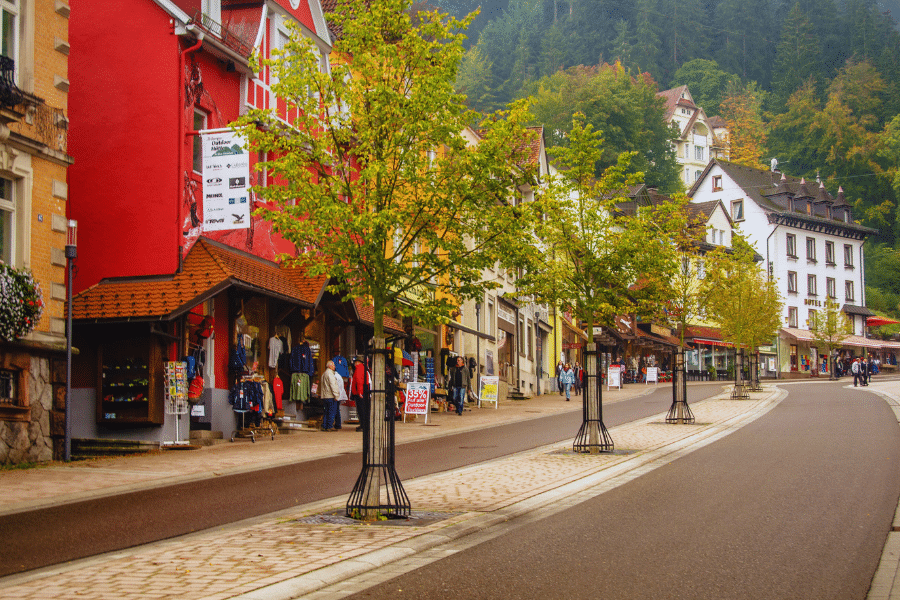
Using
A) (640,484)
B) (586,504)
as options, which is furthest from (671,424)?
(586,504)

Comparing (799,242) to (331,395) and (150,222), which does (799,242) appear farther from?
(150,222)

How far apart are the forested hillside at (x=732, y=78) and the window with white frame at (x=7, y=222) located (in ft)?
201

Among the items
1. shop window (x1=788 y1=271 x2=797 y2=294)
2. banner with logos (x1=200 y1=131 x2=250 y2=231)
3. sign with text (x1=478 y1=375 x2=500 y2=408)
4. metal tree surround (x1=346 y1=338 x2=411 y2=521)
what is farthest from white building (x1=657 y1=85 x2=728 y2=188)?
metal tree surround (x1=346 y1=338 x2=411 y2=521)

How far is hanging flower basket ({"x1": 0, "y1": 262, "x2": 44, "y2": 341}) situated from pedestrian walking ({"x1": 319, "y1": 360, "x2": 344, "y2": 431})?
26.9 feet

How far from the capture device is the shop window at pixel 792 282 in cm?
8175

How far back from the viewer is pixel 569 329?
194ft

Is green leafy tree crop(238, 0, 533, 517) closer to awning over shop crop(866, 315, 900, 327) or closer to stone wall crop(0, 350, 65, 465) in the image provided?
stone wall crop(0, 350, 65, 465)

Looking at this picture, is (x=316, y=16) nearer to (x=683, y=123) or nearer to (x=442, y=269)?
(x=442, y=269)

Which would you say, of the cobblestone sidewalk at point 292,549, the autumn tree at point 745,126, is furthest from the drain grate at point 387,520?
the autumn tree at point 745,126

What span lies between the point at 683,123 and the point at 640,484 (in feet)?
325

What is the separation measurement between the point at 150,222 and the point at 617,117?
6411 cm

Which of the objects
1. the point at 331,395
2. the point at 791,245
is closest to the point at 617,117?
the point at 791,245

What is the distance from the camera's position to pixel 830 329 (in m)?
68.6

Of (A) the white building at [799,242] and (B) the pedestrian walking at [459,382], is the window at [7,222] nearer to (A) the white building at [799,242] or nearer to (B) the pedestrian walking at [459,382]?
(B) the pedestrian walking at [459,382]
